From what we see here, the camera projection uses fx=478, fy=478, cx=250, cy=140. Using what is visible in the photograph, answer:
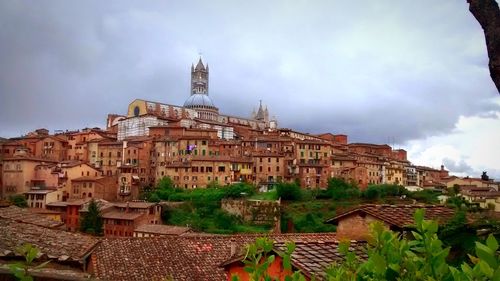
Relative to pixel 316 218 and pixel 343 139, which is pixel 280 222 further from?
pixel 343 139

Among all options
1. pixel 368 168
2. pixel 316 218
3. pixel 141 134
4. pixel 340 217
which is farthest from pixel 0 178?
pixel 340 217

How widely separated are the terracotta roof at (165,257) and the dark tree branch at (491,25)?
7685 mm

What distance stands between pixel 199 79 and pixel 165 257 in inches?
3715

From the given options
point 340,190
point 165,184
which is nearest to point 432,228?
point 340,190

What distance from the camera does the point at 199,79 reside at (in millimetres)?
106125

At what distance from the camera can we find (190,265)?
43.9 feet

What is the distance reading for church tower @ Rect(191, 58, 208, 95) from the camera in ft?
344

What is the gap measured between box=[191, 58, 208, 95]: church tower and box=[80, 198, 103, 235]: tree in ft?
199

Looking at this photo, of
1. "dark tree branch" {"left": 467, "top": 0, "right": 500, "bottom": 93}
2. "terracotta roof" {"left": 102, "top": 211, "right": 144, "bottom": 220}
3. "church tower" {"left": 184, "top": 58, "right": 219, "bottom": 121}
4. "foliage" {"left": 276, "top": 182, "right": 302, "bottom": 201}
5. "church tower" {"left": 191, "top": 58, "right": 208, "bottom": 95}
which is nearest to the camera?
"dark tree branch" {"left": 467, "top": 0, "right": 500, "bottom": 93}

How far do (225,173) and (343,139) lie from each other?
3148 cm

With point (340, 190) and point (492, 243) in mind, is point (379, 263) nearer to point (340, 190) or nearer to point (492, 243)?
point (492, 243)

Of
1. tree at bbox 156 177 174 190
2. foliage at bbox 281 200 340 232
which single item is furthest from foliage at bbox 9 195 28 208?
foliage at bbox 281 200 340 232

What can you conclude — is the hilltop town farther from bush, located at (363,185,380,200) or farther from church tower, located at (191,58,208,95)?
church tower, located at (191,58,208,95)

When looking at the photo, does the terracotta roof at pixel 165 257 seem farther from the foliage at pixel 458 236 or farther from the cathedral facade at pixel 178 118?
the cathedral facade at pixel 178 118
